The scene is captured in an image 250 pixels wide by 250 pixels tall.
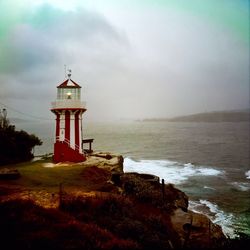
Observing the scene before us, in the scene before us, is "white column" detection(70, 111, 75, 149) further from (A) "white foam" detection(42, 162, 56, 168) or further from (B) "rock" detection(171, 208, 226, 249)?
(B) "rock" detection(171, 208, 226, 249)

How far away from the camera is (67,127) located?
2197 centimetres

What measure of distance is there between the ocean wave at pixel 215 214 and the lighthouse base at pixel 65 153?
8968mm

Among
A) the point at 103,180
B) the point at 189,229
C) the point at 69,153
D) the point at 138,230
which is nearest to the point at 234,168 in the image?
the point at 69,153

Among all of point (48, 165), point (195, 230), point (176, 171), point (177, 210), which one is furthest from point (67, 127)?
point (176, 171)

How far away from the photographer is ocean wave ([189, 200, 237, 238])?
18203 millimetres

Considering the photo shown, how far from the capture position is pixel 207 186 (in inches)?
1158

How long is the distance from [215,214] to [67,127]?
11869 mm

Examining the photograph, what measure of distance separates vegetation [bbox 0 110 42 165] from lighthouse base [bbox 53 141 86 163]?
282 cm

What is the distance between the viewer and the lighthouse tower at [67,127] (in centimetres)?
2183

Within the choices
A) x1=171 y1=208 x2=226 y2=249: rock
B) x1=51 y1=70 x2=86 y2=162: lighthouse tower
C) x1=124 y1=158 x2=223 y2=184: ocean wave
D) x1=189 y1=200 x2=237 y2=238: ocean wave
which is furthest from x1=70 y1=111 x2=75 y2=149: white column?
x1=124 y1=158 x2=223 y2=184: ocean wave

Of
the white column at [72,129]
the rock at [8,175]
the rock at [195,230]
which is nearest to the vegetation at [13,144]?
the white column at [72,129]

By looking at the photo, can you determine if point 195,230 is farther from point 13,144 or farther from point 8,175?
point 13,144

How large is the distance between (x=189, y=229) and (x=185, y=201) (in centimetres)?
488

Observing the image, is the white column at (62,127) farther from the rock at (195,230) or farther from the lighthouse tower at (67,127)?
the rock at (195,230)
